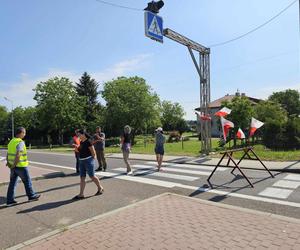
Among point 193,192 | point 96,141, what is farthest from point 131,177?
point 193,192

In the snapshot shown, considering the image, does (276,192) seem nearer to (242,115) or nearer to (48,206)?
(48,206)

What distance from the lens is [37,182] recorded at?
9188 mm

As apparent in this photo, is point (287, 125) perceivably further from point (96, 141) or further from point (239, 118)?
point (96, 141)

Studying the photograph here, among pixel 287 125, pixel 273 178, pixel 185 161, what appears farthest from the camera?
pixel 287 125

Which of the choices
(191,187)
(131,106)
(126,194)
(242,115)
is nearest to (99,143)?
(126,194)

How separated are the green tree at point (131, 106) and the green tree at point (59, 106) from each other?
1023 centimetres

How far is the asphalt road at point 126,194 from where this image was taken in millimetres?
5312

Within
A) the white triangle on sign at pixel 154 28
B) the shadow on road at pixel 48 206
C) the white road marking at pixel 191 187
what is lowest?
the shadow on road at pixel 48 206

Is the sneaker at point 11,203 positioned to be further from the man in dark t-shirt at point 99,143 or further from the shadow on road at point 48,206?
the man in dark t-shirt at point 99,143

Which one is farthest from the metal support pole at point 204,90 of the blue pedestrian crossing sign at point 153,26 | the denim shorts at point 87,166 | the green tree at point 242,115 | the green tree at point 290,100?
the green tree at point 290,100

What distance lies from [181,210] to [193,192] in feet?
6.16

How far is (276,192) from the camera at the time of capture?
7.09 meters

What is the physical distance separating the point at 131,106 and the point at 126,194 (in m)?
36.7

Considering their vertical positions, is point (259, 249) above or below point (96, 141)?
below
